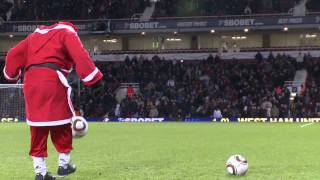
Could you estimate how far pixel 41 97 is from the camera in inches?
269

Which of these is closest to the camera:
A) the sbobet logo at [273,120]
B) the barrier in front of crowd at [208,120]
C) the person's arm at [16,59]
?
the person's arm at [16,59]

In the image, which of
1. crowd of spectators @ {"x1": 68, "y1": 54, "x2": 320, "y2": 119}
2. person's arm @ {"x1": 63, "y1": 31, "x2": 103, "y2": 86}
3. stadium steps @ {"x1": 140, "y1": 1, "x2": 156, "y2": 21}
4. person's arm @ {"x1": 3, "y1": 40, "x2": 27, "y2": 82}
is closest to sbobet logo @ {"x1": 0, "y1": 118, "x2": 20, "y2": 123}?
crowd of spectators @ {"x1": 68, "y1": 54, "x2": 320, "y2": 119}

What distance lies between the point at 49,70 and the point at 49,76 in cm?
9

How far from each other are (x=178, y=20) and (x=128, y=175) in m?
30.0

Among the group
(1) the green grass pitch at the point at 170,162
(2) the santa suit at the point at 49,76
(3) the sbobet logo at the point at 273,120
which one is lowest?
(3) the sbobet logo at the point at 273,120

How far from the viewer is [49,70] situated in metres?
6.95

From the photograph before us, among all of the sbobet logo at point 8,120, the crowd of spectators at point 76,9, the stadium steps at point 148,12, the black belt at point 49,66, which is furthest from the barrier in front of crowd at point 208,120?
the black belt at point 49,66

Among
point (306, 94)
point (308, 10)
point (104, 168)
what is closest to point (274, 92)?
point (306, 94)

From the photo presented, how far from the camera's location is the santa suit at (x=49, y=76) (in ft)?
22.5

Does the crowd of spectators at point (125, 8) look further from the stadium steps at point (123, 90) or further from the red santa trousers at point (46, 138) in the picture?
the red santa trousers at point (46, 138)

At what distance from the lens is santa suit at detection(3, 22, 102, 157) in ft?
22.5

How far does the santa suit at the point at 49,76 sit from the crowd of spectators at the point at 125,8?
30317 millimetres

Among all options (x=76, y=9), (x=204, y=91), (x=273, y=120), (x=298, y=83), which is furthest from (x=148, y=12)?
(x=273, y=120)

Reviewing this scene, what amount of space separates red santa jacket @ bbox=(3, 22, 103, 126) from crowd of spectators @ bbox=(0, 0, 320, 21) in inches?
1193
